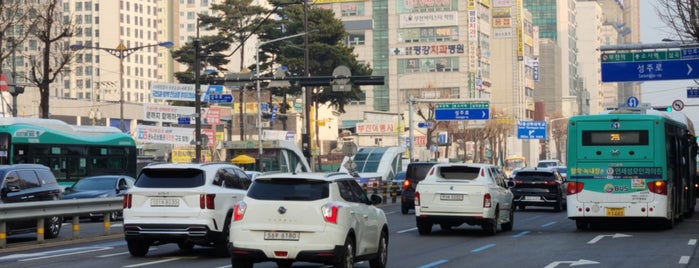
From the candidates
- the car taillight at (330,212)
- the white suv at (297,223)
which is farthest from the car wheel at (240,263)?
the car taillight at (330,212)

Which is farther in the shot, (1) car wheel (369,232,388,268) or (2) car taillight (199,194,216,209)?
(2) car taillight (199,194,216,209)

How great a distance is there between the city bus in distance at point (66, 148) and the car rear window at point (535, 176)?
52.5 ft

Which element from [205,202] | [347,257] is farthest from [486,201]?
[347,257]

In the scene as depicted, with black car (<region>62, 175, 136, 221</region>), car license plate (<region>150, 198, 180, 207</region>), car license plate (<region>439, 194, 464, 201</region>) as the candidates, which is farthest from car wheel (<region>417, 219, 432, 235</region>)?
black car (<region>62, 175, 136, 221</region>)

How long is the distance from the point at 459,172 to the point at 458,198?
99 centimetres

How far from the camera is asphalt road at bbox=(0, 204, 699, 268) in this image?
64.1ft

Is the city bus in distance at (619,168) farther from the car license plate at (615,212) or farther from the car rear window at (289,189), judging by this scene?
the car rear window at (289,189)

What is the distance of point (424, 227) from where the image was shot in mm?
28156

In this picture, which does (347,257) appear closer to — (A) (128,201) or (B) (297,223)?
(B) (297,223)

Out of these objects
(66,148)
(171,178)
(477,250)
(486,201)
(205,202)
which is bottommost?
(477,250)

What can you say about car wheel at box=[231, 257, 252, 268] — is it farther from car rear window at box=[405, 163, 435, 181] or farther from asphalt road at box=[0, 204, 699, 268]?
car rear window at box=[405, 163, 435, 181]

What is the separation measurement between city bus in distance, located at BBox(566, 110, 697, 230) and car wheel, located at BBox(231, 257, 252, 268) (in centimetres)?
1417

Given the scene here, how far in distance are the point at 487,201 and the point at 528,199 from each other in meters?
15.5

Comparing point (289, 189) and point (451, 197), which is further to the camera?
point (451, 197)
